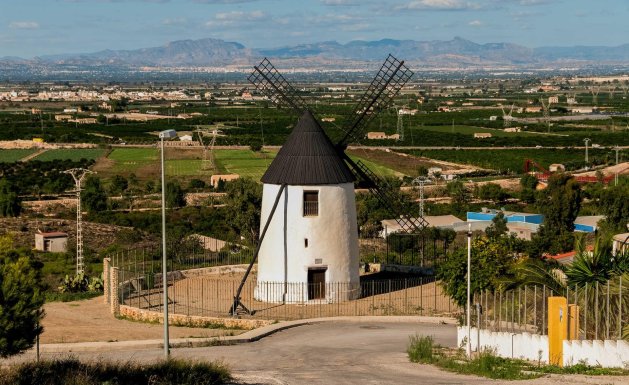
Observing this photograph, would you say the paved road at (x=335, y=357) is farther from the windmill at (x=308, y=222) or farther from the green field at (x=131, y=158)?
the green field at (x=131, y=158)

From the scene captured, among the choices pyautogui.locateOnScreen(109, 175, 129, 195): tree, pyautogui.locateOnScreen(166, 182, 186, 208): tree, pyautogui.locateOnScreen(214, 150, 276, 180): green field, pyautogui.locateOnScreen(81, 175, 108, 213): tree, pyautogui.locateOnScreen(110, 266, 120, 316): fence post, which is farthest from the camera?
pyautogui.locateOnScreen(214, 150, 276, 180): green field

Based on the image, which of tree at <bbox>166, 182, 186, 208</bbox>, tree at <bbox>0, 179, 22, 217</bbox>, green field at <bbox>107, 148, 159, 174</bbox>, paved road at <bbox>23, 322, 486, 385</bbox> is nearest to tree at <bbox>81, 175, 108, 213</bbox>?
tree at <bbox>166, 182, 186, 208</bbox>

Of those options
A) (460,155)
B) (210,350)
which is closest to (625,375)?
(210,350)

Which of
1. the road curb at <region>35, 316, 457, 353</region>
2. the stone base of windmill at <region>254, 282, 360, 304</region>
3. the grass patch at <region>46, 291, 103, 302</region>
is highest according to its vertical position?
the stone base of windmill at <region>254, 282, 360, 304</region>

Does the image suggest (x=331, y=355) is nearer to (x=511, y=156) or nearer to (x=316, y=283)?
(x=316, y=283)

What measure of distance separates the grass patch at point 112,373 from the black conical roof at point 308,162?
43.6ft

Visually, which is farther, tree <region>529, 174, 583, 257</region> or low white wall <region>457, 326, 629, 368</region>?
tree <region>529, 174, 583, 257</region>

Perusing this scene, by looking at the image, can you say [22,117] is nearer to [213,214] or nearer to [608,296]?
[213,214]

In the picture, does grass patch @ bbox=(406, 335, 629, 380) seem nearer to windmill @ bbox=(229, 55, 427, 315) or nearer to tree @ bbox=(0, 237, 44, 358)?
tree @ bbox=(0, 237, 44, 358)

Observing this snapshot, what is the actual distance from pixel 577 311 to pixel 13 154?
107 m

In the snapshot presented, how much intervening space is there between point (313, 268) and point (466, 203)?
43769mm

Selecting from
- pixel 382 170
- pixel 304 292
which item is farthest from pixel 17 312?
pixel 382 170

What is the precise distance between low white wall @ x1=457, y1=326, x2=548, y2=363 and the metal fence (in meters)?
0.27

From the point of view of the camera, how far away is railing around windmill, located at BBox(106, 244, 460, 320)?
100ft
